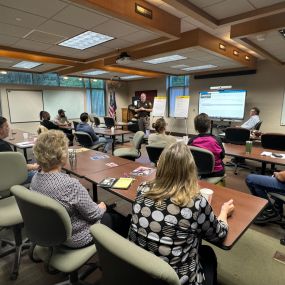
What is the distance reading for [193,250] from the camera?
1012 mm

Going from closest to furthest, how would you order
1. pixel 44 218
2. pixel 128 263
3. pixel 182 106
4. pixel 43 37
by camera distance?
pixel 128 263, pixel 44 218, pixel 43 37, pixel 182 106

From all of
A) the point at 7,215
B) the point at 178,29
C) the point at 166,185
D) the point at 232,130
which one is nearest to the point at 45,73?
the point at 178,29

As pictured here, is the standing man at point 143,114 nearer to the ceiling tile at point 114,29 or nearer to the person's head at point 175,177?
the ceiling tile at point 114,29

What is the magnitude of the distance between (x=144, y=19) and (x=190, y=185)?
2844 millimetres

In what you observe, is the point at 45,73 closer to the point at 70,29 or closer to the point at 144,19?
the point at 70,29

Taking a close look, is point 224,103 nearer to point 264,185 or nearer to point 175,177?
point 264,185

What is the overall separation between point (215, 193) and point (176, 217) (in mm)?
806

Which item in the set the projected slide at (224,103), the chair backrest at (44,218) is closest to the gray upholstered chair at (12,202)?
the chair backrest at (44,218)

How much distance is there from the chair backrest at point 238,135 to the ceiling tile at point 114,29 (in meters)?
2.79

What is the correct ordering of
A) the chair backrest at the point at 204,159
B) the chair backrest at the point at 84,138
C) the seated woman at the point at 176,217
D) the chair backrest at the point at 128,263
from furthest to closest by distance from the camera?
the chair backrest at the point at 84,138 < the chair backrest at the point at 204,159 < the seated woman at the point at 176,217 < the chair backrest at the point at 128,263

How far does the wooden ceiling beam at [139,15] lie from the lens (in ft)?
8.44

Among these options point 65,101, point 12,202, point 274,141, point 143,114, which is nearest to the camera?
point 12,202

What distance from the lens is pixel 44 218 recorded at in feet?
3.72

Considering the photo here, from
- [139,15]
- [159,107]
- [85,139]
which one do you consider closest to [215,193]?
[139,15]
